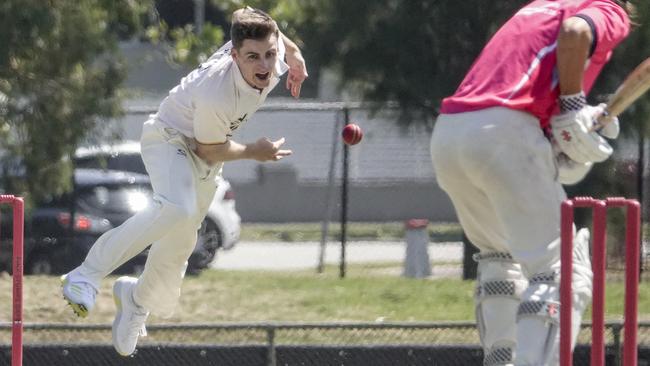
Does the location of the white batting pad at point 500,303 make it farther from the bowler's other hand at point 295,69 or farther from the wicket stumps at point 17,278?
the wicket stumps at point 17,278

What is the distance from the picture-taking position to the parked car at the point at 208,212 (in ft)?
42.0

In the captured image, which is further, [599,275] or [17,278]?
[17,278]

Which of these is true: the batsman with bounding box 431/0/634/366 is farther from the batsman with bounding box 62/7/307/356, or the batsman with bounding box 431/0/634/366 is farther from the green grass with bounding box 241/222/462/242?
the green grass with bounding box 241/222/462/242

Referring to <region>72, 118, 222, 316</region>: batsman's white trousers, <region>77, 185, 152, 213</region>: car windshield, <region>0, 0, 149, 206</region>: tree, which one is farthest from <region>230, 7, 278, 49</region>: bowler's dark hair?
<region>77, 185, 152, 213</region>: car windshield

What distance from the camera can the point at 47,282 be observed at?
38.1ft

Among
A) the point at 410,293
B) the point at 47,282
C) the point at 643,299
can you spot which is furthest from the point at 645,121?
the point at 47,282

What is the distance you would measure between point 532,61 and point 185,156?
1839 mm

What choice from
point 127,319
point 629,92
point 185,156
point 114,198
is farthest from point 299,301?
→ point 629,92

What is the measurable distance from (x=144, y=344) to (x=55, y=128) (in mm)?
2522

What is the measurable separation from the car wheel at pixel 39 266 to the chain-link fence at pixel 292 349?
3436 millimetres

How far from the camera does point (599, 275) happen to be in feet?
17.4

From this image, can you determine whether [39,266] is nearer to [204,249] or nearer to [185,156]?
[204,249]

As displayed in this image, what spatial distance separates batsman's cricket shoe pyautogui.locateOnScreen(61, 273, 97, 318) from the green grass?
24.1ft

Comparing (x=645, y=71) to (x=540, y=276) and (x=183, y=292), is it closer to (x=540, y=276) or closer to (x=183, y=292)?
(x=540, y=276)
